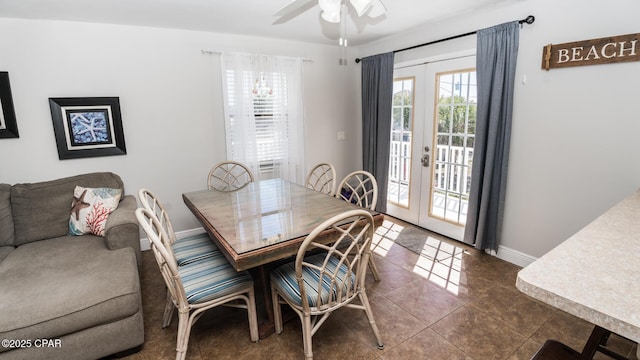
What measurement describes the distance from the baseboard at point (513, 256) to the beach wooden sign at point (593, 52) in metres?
1.61

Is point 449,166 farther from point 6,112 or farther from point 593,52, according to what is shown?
point 6,112

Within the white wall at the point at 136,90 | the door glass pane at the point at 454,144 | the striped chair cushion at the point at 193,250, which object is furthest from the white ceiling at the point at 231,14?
the striped chair cushion at the point at 193,250

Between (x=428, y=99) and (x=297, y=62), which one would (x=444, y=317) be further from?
(x=297, y=62)

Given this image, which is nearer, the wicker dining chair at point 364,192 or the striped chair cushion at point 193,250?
the striped chair cushion at point 193,250

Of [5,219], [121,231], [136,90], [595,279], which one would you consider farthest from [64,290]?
[595,279]

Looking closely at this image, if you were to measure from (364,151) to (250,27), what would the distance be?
→ 6.89 ft

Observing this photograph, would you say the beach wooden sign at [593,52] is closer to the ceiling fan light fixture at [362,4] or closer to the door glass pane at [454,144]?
the door glass pane at [454,144]

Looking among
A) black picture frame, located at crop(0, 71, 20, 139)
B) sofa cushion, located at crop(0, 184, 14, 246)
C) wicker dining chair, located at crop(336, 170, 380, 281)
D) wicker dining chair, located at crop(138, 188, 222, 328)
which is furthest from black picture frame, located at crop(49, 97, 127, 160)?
wicker dining chair, located at crop(336, 170, 380, 281)

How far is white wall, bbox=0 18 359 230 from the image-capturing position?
280cm

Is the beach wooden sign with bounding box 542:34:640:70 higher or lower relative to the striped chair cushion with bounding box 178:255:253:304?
higher

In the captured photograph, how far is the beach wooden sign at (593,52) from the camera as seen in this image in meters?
2.12

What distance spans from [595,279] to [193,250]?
2.14 metres

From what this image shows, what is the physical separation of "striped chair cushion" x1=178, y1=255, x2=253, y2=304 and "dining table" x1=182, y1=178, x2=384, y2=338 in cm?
16

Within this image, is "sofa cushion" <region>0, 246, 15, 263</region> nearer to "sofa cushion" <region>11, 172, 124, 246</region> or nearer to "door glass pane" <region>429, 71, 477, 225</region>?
"sofa cushion" <region>11, 172, 124, 246</region>
